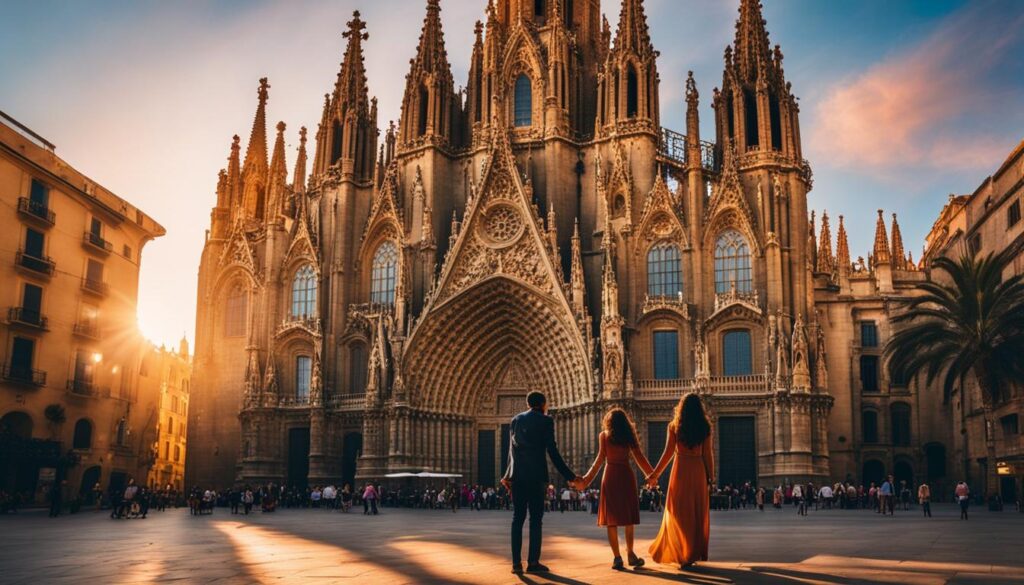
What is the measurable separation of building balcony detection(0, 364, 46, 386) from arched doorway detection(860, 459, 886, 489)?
39146mm

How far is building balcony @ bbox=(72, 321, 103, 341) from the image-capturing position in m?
43.6

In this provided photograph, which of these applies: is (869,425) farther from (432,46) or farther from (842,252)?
(432,46)

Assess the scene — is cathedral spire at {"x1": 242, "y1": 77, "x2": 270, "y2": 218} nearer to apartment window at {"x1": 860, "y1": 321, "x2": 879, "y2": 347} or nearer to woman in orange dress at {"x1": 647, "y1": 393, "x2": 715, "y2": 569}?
apartment window at {"x1": 860, "y1": 321, "x2": 879, "y2": 347}

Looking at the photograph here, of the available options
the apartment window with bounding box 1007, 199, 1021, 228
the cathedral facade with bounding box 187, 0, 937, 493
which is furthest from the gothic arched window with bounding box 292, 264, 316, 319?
the apartment window with bounding box 1007, 199, 1021, 228

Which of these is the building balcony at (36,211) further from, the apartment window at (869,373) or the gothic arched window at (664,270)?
the apartment window at (869,373)

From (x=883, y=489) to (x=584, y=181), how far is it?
2245 cm

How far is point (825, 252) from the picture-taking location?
56906 mm

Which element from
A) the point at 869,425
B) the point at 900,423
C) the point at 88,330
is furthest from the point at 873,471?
the point at 88,330

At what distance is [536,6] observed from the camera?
5381 cm

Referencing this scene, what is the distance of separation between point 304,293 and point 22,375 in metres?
14.5

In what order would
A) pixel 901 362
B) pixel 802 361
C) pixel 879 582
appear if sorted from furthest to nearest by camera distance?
1. pixel 802 361
2. pixel 901 362
3. pixel 879 582

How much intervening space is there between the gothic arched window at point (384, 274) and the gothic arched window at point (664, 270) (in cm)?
1269

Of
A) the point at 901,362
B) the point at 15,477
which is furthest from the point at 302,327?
the point at 901,362

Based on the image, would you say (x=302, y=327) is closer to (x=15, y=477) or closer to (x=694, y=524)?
(x=15, y=477)
